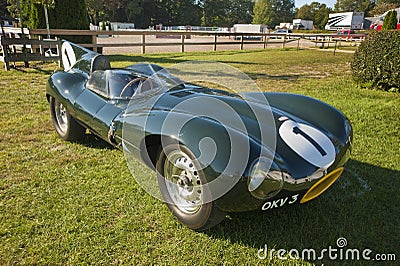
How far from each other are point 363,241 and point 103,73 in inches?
124

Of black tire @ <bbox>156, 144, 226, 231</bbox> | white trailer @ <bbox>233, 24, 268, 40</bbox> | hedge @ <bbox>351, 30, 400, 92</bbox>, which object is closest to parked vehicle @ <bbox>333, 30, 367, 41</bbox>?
hedge @ <bbox>351, 30, 400, 92</bbox>

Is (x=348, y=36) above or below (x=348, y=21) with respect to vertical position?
below

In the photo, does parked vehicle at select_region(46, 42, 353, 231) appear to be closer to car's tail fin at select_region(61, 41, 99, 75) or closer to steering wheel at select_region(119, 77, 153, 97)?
steering wheel at select_region(119, 77, 153, 97)

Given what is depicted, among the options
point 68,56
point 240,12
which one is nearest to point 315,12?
point 240,12

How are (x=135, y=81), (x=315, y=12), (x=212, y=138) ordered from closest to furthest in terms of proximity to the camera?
1. (x=212, y=138)
2. (x=135, y=81)
3. (x=315, y=12)

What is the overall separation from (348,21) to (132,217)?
65884mm

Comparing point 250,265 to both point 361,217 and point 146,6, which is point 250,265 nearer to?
point 361,217

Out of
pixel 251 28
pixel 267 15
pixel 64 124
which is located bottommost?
pixel 64 124

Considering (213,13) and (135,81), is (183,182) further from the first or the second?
(213,13)

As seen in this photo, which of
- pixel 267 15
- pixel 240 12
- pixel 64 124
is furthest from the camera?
pixel 240 12

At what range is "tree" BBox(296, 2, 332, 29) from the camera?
87.2m

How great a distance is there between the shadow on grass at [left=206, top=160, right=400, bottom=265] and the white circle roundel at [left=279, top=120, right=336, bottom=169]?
0.66 meters

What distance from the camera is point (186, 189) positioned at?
2.61 m

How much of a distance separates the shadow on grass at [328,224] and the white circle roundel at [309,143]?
0.66 m
